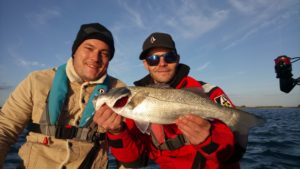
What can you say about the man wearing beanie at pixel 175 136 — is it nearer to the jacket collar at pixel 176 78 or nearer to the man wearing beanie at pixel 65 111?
the jacket collar at pixel 176 78

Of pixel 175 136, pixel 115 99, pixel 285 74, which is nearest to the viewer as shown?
pixel 115 99

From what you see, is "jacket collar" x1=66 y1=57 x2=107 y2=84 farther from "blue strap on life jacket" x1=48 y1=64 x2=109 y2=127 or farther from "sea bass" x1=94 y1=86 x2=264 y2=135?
"sea bass" x1=94 y1=86 x2=264 y2=135

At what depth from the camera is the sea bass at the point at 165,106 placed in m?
4.02

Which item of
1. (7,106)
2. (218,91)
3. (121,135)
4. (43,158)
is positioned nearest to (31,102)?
(7,106)

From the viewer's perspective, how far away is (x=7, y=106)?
4789 millimetres

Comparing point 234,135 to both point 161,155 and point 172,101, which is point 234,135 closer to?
point 172,101

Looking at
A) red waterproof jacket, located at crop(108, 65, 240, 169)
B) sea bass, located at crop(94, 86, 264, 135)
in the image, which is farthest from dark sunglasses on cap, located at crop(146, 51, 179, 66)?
sea bass, located at crop(94, 86, 264, 135)

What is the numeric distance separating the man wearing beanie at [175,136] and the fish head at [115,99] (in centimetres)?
26

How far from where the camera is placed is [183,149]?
4844 mm

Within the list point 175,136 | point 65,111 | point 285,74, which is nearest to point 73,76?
point 65,111

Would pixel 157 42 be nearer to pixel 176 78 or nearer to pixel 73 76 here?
pixel 176 78

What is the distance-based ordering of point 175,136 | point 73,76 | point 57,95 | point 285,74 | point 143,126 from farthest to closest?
point 285,74, point 73,76, point 175,136, point 57,95, point 143,126

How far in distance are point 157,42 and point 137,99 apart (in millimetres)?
1694

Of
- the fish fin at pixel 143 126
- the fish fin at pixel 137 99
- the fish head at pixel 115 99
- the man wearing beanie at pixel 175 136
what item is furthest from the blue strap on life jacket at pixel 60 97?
the fish fin at pixel 143 126
